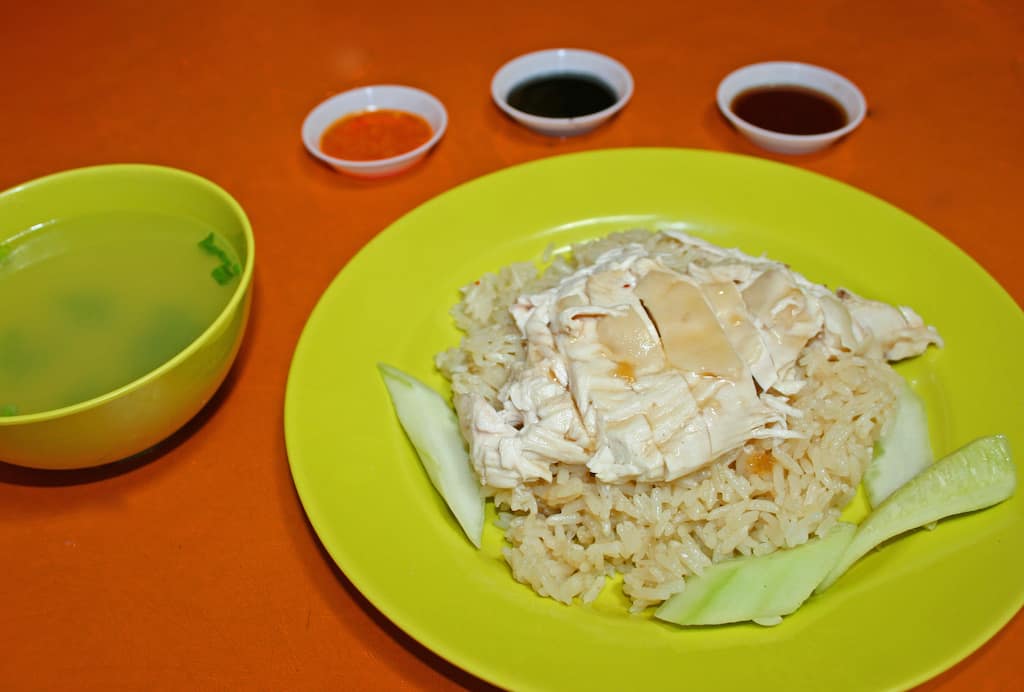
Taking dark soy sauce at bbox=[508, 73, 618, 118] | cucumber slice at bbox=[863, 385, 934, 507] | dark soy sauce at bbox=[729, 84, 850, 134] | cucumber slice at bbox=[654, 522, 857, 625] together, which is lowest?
cucumber slice at bbox=[654, 522, 857, 625]

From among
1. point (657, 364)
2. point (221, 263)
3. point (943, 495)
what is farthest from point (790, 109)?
point (221, 263)

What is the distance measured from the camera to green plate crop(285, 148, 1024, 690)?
229 cm

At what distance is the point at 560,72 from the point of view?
465 cm

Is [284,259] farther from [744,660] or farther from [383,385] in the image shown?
[744,660]

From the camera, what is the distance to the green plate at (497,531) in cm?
229

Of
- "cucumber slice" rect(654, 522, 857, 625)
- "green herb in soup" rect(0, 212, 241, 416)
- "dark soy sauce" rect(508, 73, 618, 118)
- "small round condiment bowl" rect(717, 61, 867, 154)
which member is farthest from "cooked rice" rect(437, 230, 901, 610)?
"dark soy sauce" rect(508, 73, 618, 118)

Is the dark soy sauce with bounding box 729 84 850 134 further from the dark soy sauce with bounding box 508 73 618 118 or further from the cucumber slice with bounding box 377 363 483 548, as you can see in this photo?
the cucumber slice with bounding box 377 363 483 548

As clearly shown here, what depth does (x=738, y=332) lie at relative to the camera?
112 inches

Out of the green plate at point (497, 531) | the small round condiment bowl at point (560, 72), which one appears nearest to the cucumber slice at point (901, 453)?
the green plate at point (497, 531)

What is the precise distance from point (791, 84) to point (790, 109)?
0.22 metres

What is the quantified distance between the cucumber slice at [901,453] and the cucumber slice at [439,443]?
1.39 meters

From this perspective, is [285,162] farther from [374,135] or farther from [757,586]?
[757,586]

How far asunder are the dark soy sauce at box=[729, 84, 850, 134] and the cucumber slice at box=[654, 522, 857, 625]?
2.42 metres

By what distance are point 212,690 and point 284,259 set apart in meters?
1.99
